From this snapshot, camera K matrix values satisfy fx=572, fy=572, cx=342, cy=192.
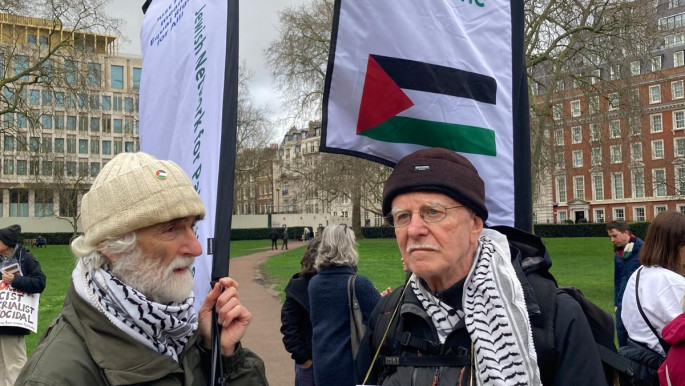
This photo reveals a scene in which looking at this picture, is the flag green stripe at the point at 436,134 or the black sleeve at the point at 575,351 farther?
Result: the flag green stripe at the point at 436,134

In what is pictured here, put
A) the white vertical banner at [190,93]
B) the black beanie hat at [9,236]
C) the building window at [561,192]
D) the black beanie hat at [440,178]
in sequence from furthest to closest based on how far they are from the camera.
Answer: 1. the building window at [561,192]
2. the black beanie hat at [9,236]
3. the white vertical banner at [190,93]
4. the black beanie hat at [440,178]

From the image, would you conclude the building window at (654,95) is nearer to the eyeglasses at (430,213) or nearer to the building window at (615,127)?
the building window at (615,127)

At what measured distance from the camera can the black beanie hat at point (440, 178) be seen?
2.03m

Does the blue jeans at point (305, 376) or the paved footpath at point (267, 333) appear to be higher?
the blue jeans at point (305, 376)

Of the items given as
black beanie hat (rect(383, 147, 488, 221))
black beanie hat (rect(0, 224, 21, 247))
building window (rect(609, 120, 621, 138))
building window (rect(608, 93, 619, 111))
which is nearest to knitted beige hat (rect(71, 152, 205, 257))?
black beanie hat (rect(383, 147, 488, 221))

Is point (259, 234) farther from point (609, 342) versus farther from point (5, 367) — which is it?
point (609, 342)

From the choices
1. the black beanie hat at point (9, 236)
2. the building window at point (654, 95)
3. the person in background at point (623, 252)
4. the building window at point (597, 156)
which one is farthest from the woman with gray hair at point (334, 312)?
the building window at point (654, 95)

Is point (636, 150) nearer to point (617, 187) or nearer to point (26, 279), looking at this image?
point (26, 279)

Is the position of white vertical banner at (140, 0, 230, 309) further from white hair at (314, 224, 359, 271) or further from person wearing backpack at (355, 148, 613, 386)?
white hair at (314, 224, 359, 271)

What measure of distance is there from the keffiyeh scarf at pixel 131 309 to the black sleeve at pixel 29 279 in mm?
4692

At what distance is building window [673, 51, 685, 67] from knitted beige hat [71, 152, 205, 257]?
245ft

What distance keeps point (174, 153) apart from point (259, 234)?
5915 centimetres

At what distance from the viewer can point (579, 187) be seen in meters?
74.6

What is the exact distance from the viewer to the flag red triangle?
8.97 ft
